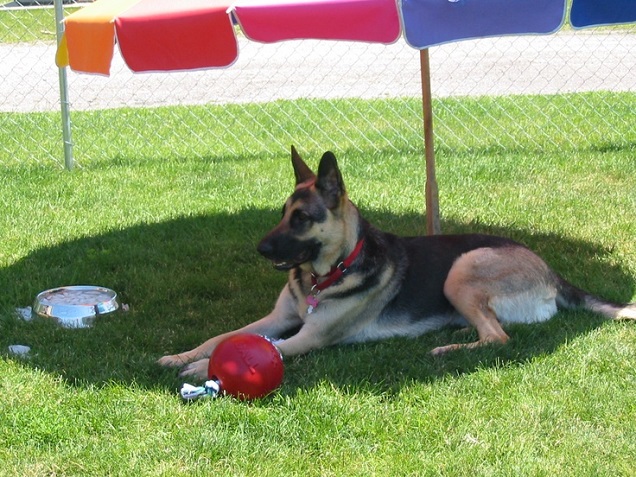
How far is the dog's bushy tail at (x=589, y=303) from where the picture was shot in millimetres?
5234

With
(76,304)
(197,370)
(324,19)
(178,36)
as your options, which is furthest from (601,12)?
(76,304)

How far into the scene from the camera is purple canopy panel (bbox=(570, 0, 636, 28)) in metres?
4.99

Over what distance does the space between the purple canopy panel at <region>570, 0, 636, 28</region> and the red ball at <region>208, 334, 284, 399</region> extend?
99.0 inches

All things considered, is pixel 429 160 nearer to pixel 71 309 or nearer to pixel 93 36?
pixel 93 36

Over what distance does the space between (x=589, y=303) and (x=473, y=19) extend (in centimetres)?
186

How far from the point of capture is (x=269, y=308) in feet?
18.7

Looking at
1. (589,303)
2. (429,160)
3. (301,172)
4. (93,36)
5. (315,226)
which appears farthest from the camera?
(429,160)

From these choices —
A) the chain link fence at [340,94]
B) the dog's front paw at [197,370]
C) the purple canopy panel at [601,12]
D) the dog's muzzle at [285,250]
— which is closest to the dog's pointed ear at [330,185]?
the dog's muzzle at [285,250]

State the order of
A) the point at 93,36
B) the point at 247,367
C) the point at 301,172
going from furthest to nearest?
the point at 301,172 → the point at 93,36 → the point at 247,367

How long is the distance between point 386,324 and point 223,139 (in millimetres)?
5334

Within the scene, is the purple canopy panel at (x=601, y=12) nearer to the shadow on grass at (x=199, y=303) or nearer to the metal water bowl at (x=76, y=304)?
the shadow on grass at (x=199, y=303)

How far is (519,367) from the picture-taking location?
4.66 metres

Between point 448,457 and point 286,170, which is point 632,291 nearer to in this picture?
point 448,457

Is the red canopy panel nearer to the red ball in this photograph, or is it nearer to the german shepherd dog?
the german shepherd dog
